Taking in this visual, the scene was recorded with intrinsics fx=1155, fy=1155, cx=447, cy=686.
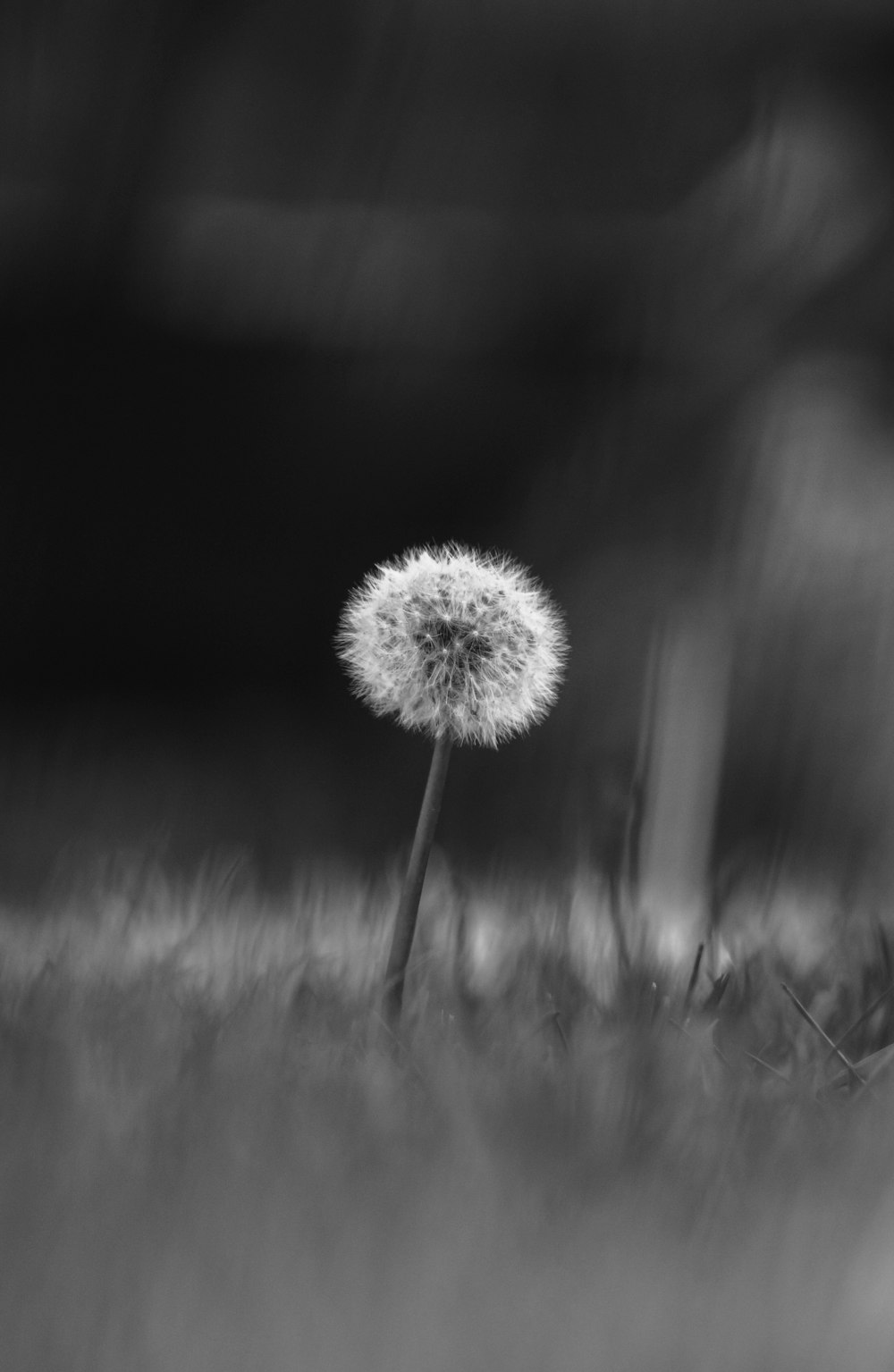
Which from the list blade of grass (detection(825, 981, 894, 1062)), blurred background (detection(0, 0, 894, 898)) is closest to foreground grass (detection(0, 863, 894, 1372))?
blade of grass (detection(825, 981, 894, 1062))

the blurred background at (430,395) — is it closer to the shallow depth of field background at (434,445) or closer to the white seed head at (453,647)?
the shallow depth of field background at (434,445)

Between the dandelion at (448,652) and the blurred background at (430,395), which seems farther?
the blurred background at (430,395)

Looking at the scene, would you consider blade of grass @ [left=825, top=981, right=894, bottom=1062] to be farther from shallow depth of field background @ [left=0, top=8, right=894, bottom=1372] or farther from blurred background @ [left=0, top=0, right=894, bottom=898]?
blurred background @ [left=0, top=0, right=894, bottom=898]

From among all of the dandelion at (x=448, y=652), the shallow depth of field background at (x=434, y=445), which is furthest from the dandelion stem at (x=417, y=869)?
the shallow depth of field background at (x=434, y=445)

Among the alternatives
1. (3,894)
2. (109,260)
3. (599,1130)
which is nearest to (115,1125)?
(599,1130)

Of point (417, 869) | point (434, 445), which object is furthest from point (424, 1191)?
point (434, 445)

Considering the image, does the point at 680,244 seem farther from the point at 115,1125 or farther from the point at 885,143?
the point at 115,1125

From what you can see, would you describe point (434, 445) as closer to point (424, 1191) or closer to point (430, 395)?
point (430, 395)
